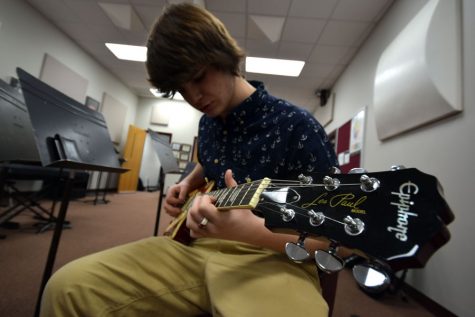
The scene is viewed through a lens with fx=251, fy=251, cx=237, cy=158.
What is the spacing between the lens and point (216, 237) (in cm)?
57

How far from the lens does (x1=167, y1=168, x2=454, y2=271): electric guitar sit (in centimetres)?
32

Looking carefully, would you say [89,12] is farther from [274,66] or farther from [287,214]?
[287,214]

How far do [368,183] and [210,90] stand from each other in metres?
0.58

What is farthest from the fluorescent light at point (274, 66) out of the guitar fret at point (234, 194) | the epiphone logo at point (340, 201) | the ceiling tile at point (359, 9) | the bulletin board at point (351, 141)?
the epiphone logo at point (340, 201)

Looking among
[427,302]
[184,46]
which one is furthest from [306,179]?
[427,302]

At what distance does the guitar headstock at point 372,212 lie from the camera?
0.32 metres

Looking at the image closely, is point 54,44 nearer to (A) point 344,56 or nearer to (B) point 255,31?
(B) point 255,31

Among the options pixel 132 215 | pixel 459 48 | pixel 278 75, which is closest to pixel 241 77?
pixel 459 48

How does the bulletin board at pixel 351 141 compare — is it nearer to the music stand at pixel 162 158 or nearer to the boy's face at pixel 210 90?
the music stand at pixel 162 158

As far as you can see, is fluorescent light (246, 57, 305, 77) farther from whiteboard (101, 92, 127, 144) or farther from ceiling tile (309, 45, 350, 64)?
whiteboard (101, 92, 127, 144)

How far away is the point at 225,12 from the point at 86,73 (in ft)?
9.92

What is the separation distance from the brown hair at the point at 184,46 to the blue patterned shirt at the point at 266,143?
0.18 metres

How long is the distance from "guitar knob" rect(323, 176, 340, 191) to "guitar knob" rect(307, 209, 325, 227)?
0.06 meters

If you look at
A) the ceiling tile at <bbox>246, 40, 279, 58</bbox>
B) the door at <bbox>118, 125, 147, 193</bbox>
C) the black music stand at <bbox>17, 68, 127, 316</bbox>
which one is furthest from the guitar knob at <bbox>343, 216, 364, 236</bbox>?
the door at <bbox>118, 125, 147, 193</bbox>
